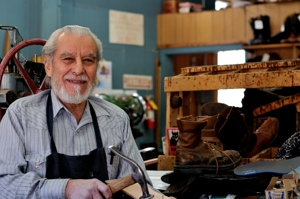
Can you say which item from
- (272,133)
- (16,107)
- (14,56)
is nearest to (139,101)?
(272,133)

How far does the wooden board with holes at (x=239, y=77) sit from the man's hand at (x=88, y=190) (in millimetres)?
1285

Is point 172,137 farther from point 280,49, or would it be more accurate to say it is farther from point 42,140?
point 280,49

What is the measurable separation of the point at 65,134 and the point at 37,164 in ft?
0.73

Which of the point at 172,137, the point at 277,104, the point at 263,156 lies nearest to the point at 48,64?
the point at 172,137

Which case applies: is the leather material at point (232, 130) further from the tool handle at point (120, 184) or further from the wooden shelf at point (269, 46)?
the wooden shelf at point (269, 46)

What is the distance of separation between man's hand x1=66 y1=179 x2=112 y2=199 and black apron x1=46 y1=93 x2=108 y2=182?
0.17m

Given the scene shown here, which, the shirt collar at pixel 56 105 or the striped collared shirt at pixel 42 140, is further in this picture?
the shirt collar at pixel 56 105

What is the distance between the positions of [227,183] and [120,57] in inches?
254

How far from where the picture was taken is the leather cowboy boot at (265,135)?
3348mm

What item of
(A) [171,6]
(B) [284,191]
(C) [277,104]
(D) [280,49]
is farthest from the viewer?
(A) [171,6]

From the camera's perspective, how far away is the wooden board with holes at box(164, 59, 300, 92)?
3086mm

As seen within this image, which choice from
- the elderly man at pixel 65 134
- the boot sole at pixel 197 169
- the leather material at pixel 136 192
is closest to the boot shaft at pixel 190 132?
the boot sole at pixel 197 169

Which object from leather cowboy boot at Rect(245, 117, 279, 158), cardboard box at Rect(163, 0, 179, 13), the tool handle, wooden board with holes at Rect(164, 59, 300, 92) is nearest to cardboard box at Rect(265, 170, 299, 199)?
the tool handle

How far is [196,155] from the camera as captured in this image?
264 centimetres
